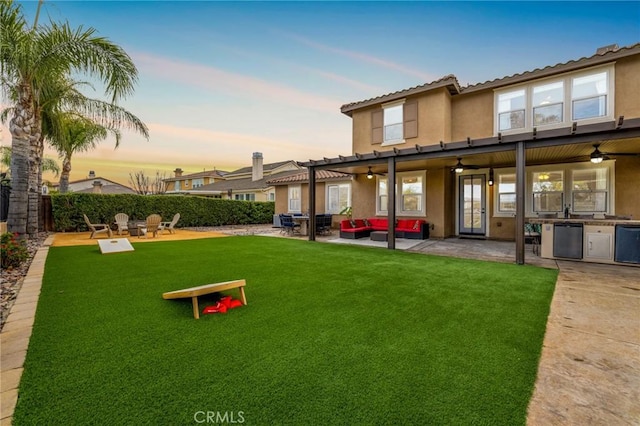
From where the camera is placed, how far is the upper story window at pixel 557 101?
27.9ft

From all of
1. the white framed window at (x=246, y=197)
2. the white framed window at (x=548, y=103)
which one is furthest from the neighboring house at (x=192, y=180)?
the white framed window at (x=548, y=103)

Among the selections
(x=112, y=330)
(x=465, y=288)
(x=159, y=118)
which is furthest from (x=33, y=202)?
(x=465, y=288)

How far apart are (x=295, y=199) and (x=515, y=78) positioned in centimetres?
1262

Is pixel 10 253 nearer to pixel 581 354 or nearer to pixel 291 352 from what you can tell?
pixel 291 352

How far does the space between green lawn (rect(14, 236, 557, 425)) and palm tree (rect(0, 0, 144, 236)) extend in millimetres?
4986

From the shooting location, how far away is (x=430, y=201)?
11.8 m

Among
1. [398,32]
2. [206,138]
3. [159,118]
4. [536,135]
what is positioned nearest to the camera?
[536,135]

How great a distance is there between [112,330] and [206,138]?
18820 millimetres

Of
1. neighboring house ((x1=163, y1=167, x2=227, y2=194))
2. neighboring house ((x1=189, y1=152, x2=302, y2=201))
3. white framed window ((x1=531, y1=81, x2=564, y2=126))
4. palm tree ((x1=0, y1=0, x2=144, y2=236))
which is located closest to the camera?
palm tree ((x1=0, y1=0, x2=144, y2=236))

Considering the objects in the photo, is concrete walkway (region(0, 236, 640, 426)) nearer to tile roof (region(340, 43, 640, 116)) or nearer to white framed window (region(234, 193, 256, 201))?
tile roof (region(340, 43, 640, 116))

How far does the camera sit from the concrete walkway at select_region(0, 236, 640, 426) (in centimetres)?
198

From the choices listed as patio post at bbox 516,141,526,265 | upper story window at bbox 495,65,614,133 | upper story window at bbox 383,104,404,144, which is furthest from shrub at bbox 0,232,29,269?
upper story window at bbox 495,65,614,133

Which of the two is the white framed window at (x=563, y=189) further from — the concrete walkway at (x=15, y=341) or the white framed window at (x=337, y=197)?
the concrete walkway at (x=15, y=341)

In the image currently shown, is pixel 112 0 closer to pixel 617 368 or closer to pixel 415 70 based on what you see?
pixel 415 70
